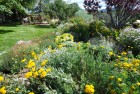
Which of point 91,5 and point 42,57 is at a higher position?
point 91,5

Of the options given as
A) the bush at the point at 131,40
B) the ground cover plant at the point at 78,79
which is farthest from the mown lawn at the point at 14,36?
the ground cover plant at the point at 78,79

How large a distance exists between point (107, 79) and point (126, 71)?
346 mm

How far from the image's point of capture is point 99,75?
4.00m

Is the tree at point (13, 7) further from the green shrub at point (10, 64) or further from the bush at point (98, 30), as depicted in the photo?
the green shrub at point (10, 64)

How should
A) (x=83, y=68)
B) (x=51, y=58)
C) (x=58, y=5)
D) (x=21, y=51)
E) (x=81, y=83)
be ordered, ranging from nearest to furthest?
(x=81, y=83), (x=83, y=68), (x=51, y=58), (x=21, y=51), (x=58, y=5)

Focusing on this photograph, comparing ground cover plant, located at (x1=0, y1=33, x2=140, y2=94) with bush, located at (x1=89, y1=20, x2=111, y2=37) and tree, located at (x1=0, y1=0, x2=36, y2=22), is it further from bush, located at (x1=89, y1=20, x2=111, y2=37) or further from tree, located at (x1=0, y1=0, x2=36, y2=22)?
tree, located at (x1=0, y1=0, x2=36, y2=22)

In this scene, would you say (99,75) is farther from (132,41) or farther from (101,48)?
(132,41)

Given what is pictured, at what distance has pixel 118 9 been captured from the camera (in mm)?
10156

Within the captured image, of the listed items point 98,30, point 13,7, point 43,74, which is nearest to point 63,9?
point 13,7

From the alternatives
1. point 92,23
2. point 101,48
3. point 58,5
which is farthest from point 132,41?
point 58,5

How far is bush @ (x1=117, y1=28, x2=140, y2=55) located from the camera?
24.5 ft

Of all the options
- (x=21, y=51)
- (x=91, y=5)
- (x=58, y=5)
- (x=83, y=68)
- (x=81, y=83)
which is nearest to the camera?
(x=81, y=83)

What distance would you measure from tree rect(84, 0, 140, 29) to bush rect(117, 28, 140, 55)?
1954mm

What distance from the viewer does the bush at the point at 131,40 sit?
24.5 feet
